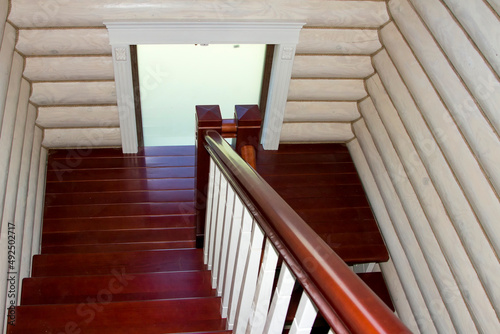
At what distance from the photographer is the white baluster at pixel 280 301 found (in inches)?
42.4

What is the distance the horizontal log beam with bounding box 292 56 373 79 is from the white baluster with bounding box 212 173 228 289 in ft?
8.26

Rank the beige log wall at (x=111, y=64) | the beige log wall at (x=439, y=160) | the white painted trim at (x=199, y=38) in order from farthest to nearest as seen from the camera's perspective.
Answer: the white painted trim at (x=199, y=38) → the beige log wall at (x=111, y=64) → the beige log wall at (x=439, y=160)

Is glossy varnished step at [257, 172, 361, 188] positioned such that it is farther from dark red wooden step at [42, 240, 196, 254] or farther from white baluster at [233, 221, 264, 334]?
white baluster at [233, 221, 264, 334]

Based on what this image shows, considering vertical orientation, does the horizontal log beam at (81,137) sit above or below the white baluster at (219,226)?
above

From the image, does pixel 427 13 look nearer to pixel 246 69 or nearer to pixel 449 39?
pixel 449 39

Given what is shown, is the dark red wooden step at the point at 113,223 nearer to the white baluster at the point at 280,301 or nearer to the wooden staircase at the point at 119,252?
the wooden staircase at the point at 119,252

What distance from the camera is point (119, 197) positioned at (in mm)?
4117

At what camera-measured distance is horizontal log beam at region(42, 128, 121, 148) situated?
4.34m

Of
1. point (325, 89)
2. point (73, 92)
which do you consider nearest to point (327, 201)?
point (325, 89)

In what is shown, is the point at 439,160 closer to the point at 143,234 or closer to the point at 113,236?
the point at 143,234

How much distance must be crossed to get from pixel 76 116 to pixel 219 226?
2770mm

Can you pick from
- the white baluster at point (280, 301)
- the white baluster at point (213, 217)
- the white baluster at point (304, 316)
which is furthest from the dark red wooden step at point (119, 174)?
the white baluster at point (304, 316)

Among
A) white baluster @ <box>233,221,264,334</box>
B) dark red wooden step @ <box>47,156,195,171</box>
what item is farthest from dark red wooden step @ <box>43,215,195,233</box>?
white baluster @ <box>233,221,264,334</box>

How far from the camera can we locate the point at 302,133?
4836 millimetres
